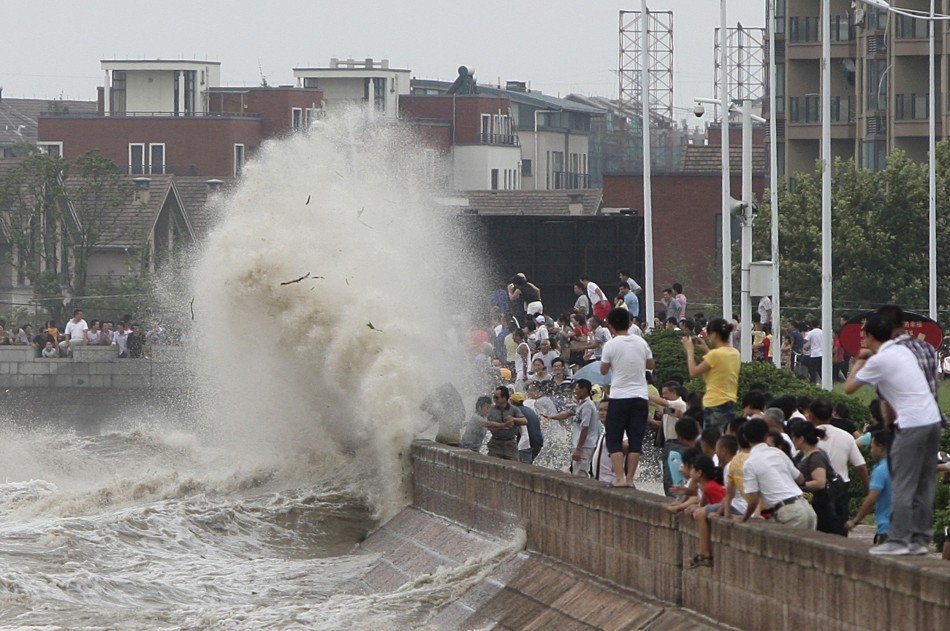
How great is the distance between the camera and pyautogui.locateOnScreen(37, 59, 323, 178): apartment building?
83.4m

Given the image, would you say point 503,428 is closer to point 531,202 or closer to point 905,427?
point 905,427

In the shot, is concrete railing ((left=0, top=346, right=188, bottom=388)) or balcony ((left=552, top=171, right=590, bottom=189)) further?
balcony ((left=552, top=171, right=590, bottom=189))

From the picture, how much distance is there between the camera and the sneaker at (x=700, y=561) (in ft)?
37.2

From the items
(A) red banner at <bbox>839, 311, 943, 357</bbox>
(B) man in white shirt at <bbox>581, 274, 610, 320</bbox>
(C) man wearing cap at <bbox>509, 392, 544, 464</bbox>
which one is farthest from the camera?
(B) man in white shirt at <bbox>581, 274, 610, 320</bbox>

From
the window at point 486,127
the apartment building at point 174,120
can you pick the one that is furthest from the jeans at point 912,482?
the window at point 486,127

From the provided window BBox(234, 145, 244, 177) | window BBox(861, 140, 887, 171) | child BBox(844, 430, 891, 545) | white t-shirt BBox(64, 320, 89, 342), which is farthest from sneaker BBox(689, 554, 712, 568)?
window BBox(234, 145, 244, 177)

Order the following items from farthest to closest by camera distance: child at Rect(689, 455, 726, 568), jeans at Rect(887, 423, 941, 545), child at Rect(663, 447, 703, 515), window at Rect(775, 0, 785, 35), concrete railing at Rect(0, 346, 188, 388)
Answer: window at Rect(775, 0, 785, 35), concrete railing at Rect(0, 346, 188, 388), child at Rect(663, 447, 703, 515), child at Rect(689, 455, 726, 568), jeans at Rect(887, 423, 941, 545)

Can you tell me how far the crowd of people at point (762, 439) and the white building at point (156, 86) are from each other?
72927mm

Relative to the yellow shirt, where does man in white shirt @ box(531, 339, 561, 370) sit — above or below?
below

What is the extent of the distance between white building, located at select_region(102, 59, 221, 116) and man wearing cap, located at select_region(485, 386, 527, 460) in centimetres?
7268

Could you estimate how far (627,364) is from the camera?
527 inches

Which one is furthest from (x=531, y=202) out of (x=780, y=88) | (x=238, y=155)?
(x=238, y=155)

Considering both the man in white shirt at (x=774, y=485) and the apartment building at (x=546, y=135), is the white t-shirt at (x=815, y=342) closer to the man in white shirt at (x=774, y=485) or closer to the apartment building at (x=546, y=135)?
the man in white shirt at (x=774, y=485)

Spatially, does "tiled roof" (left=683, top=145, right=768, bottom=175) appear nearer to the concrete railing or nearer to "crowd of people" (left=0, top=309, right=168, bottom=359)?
"crowd of people" (left=0, top=309, right=168, bottom=359)
